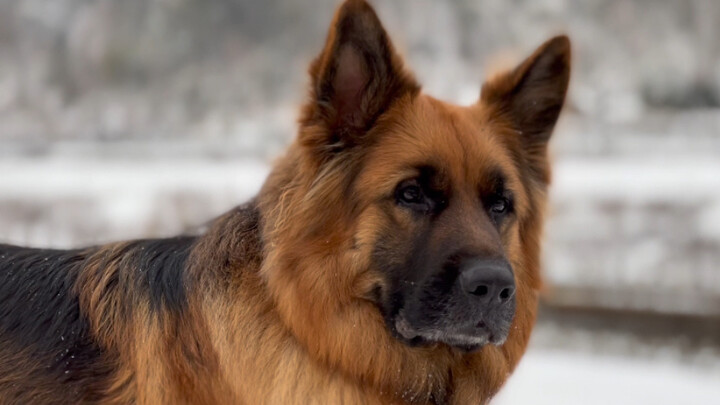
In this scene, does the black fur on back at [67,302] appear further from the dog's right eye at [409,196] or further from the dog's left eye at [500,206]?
the dog's left eye at [500,206]

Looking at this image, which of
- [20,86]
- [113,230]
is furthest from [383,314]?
[20,86]

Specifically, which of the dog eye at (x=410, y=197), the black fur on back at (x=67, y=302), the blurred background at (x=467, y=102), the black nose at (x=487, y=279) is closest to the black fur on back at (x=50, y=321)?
the black fur on back at (x=67, y=302)

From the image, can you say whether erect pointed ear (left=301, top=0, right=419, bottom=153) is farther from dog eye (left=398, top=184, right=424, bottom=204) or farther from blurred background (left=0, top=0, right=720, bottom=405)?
dog eye (left=398, top=184, right=424, bottom=204)

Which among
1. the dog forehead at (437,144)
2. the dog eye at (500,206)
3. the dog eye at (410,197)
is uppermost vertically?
the dog forehead at (437,144)

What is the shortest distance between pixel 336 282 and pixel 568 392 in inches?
166

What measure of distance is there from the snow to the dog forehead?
3169 mm

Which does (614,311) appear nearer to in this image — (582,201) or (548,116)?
(582,201)

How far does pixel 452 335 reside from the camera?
3301 millimetres

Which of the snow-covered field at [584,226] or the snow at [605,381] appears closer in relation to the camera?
the snow at [605,381]

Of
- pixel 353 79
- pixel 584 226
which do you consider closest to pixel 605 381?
pixel 584 226

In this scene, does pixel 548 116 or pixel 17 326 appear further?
pixel 548 116

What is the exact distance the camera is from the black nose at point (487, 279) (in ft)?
10.4

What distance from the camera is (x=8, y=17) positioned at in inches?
1032

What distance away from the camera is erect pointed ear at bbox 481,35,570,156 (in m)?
4.01
